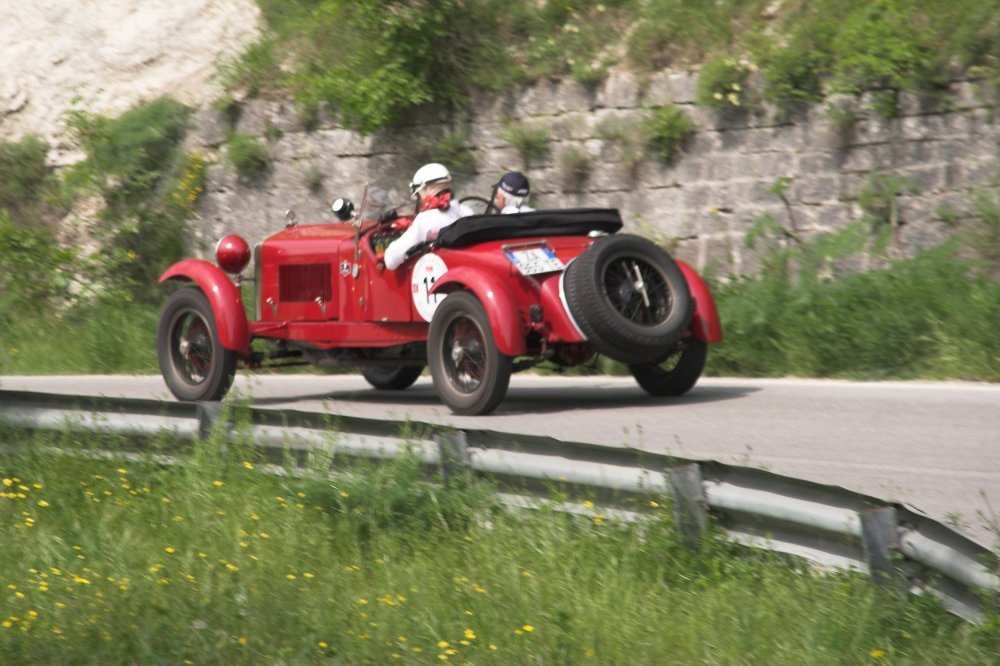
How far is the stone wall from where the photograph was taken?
41.5 ft

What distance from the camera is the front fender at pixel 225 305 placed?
33.3 ft

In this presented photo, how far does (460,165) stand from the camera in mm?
15977

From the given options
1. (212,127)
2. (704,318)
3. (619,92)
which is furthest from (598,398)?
(212,127)

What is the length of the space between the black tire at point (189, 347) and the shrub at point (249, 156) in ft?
22.6

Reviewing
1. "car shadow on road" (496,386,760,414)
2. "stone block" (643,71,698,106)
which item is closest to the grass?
"car shadow on road" (496,386,760,414)

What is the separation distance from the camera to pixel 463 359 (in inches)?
360

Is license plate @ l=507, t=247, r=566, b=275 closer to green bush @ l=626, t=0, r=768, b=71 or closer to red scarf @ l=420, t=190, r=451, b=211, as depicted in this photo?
red scarf @ l=420, t=190, r=451, b=211

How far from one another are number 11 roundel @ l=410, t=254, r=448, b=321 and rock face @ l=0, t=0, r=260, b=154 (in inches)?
430

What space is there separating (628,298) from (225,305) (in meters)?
3.00

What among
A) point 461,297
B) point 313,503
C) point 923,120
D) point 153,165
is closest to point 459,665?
point 313,503

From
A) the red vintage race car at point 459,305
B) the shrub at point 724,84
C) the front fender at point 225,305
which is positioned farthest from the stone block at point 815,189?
the front fender at point 225,305

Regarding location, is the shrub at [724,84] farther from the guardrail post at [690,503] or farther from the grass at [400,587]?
the guardrail post at [690,503]

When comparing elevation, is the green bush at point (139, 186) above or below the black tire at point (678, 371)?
above

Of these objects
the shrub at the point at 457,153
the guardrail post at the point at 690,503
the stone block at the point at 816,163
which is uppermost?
the shrub at the point at 457,153
